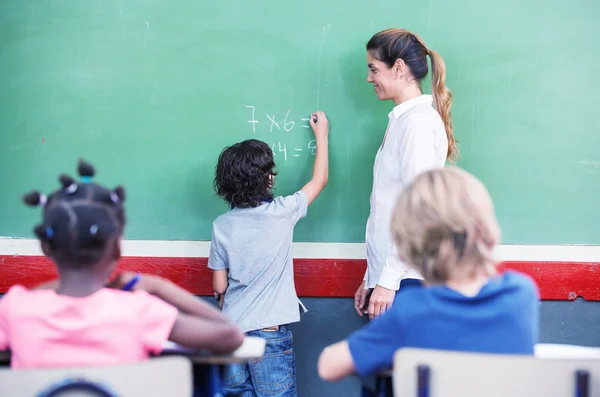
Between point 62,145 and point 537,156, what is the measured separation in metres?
2.00

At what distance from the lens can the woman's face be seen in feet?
7.78

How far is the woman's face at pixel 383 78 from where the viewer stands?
7.78ft

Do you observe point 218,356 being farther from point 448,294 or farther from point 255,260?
point 255,260

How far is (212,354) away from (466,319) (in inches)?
23.2

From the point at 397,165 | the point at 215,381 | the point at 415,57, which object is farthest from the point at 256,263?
the point at 415,57

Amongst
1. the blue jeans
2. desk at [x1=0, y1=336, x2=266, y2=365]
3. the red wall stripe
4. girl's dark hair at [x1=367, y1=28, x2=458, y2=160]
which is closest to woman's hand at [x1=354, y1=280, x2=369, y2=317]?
the red wall stripe

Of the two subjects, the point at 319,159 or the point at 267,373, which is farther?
the point at 319,159

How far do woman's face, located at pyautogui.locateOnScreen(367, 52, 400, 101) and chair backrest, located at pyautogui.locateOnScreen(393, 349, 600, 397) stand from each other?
4.37ft

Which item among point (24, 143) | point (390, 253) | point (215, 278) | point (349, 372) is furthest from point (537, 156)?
point (24, 143)

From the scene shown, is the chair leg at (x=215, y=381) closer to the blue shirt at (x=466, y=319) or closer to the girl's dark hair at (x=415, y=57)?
the blue shirt at (x=466, y=319)

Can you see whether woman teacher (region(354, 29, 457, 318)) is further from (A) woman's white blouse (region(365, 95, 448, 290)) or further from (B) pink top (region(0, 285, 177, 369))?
(B) pink top (region(0, 285, 177, 369))

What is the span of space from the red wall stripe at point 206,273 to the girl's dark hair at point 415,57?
0.68 m

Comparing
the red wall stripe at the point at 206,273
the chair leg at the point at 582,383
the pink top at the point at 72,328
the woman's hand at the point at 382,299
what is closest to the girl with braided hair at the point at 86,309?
the pink top at the point at 72,328

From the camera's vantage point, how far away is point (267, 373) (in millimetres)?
2316
